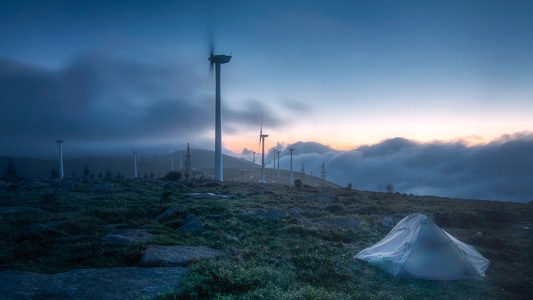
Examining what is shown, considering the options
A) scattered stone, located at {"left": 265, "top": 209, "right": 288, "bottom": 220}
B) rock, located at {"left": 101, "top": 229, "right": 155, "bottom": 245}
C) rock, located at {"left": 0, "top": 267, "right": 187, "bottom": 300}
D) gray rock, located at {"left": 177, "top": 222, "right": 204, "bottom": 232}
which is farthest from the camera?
scattered stone, located at {"left": 265, "top": 209, "right": 288, "bottom": 220}

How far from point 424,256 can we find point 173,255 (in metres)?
8.27

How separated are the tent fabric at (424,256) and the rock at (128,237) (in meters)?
8.19

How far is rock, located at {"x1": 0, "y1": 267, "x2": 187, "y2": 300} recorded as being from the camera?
8836 millimetres

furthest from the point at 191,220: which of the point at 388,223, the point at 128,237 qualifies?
the point at 388,223

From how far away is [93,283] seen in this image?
9.69 m

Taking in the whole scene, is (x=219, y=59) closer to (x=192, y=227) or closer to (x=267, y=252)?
(x=192, y=227)

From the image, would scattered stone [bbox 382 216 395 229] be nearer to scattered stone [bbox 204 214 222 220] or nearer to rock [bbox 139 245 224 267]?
scattered stone [bbox 204 214 222 220]

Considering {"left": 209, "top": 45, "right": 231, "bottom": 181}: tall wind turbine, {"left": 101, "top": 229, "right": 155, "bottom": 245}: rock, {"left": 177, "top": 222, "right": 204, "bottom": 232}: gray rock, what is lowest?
{"left": 177, "top": 222, "right": 204, "bottom": 232}: gray rock

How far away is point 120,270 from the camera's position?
10797 mm

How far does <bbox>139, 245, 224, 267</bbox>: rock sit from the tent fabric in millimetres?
5537

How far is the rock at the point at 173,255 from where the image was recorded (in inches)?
448

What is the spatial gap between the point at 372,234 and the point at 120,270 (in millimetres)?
11648

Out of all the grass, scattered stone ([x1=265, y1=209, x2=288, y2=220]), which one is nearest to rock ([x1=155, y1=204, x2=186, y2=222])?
the grass

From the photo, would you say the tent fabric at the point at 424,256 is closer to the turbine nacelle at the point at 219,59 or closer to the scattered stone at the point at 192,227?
the scattered stone at the point at 192,227
